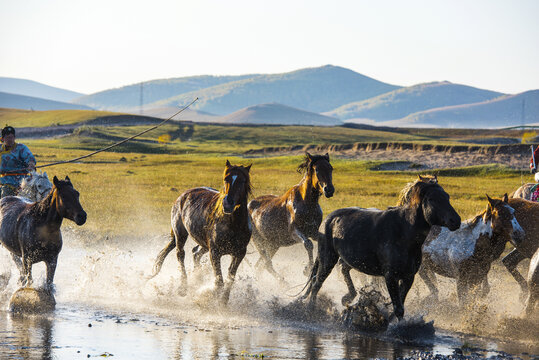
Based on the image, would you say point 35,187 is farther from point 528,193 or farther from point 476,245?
point 528,193

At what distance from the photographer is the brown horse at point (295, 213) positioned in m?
13.7

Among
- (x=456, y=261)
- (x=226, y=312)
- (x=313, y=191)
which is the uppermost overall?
(x=313, y=191)

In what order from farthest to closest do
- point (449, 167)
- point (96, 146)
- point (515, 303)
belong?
point (96, 146), point (449, 167), point (515, 303)

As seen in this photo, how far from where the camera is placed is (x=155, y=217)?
26.8 metres

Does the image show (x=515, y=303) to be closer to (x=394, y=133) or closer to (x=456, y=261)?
(x=456, y=261)

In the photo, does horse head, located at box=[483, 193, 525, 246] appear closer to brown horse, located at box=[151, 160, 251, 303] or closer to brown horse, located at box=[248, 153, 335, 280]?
brown horse, located at box=[248, 153, 335, 280]

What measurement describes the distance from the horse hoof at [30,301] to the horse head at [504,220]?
301 inches

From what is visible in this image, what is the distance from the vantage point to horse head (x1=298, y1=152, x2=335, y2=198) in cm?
1330

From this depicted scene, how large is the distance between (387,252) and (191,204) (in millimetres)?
4773

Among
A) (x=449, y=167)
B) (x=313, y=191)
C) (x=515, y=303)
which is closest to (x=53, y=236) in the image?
(x=313, y=191)

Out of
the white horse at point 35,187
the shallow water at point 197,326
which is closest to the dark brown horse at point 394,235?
the shallow water at point 197,326

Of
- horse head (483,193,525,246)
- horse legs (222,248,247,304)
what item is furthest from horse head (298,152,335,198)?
horse head (483,193,525,246)

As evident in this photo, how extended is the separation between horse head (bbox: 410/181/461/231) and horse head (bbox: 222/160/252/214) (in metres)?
3.06

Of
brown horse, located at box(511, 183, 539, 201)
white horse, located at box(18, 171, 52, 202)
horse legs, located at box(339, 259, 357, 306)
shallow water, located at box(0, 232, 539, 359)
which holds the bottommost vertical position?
shallow water, located at box(0, 232, 539, 359)
